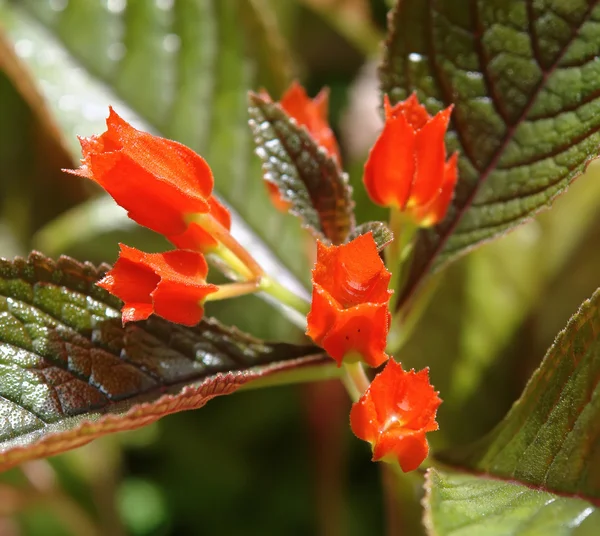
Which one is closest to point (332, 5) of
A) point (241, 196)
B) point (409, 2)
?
point (241, 196)

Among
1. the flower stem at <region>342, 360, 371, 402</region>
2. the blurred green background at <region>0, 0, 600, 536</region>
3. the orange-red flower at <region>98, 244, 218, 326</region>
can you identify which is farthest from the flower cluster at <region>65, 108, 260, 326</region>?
the blurred green background at <region>0, 0, 600, 536</region>

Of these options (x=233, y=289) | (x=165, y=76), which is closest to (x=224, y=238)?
(x=233, y=289)

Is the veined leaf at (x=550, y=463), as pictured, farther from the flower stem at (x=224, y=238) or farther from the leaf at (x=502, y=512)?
the flower stem at (x=224, y=238)

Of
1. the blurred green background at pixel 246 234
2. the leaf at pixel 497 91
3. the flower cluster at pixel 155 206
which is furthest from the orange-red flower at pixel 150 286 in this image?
the blurred green background at pixel 246 234

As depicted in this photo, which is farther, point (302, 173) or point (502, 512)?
point (302, 173)

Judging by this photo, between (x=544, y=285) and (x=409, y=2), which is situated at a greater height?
(x=409, y=2)

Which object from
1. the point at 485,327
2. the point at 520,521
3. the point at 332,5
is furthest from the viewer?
the point at 332,5

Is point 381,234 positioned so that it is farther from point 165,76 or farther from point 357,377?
point 165,76

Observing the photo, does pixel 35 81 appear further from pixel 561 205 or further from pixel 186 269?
pixel 561 205
